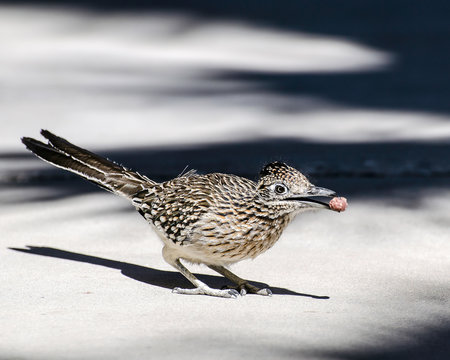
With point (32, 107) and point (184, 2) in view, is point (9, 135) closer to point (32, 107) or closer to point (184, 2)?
point (32, 107)

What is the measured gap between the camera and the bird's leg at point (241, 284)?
16.9 feet

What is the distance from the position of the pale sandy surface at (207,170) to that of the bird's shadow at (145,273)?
1 centimetres

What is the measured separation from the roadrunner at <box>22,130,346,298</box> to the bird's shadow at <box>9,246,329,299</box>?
15 cm

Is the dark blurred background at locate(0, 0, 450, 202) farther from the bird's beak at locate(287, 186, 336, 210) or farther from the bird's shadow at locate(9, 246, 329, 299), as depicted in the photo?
the bird's beak at locate(287, 186, 336, 210)

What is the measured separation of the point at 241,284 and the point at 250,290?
75 mm

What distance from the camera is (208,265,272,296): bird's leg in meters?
5.16

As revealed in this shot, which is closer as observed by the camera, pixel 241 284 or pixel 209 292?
pixel 209 292

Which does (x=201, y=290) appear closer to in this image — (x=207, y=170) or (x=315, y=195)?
(x=315, y=195)

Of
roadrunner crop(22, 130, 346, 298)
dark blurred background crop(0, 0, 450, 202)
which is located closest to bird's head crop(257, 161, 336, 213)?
roadrunner crop(22, 130, 346, 298)

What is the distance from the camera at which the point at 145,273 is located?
5664 millimetres

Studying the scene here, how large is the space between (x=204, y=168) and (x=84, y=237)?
2229mm

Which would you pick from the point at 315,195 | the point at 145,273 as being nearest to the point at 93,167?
the point at 145,273

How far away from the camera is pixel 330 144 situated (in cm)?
939

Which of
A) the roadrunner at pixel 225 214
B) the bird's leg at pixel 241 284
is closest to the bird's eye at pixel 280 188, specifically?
the roadrunner at pixel 225 214
